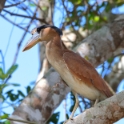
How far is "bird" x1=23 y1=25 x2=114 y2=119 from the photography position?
252cm

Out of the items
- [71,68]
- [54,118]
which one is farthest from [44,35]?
[54,118]

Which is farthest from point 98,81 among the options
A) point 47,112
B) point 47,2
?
point 47,2

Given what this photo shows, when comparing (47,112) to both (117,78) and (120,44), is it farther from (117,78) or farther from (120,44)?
(117,78)

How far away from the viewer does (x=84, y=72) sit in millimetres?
2570

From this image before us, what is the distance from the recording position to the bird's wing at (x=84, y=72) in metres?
2.53

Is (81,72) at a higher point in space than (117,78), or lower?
higher

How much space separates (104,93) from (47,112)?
801mm

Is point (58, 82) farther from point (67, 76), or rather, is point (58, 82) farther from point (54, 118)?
point (67, 76)

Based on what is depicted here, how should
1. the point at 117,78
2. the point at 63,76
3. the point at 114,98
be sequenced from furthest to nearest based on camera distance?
the point at 117,78
the point at 63,76
the point at 114,98

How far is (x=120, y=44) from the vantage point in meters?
3.91

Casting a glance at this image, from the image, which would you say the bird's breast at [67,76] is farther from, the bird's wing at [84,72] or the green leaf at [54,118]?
the green leaf at [54,118]

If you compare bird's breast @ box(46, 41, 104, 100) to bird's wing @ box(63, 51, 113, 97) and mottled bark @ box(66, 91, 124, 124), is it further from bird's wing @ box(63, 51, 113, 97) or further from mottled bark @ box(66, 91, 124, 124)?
mottled bark @ box(66, 91, 124, 124)

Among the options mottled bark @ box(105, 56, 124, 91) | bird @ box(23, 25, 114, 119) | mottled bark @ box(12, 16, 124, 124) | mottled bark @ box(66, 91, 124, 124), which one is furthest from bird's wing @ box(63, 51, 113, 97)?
mottled bark @ box(105, 56, 124, 91)

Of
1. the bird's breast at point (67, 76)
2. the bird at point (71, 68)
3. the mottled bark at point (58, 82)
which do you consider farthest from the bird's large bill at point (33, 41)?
the mottled bark at point (58, 82)
